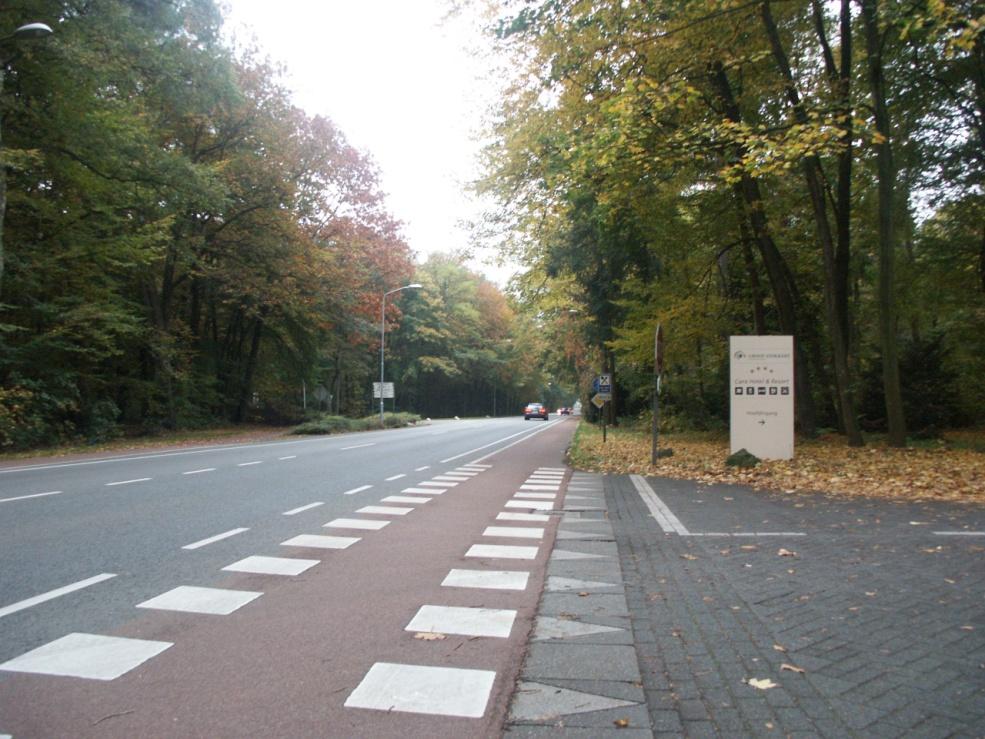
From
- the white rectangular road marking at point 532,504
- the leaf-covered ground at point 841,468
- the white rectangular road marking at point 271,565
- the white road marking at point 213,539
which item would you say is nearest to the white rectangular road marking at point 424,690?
the white rectangular road marking at point 271,565

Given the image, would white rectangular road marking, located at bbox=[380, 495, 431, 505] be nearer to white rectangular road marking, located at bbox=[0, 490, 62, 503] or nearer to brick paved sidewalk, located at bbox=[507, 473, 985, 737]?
brick paved sidewalk, located at bbox=[507, 473, 985, 737]

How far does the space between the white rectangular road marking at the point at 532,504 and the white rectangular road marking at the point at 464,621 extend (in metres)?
4.77

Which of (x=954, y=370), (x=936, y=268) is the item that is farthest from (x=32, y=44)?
(x=954, y=370)

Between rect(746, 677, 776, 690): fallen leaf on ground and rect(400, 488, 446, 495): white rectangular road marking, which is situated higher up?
rect(746, 677, 776, 690): fallen leaf on ground

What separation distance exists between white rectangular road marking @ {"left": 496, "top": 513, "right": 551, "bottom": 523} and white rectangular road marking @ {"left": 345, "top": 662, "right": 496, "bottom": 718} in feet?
16.1

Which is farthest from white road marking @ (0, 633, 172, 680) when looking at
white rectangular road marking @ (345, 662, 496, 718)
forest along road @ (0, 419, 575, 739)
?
white rectangular road marking @ (345, 662, 496, 718)

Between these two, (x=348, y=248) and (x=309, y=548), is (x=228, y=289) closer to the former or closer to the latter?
(x=348, y=248)

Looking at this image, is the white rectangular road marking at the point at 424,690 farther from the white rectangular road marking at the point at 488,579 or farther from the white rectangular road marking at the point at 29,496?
the white rectangular road marking at the point at 29,496

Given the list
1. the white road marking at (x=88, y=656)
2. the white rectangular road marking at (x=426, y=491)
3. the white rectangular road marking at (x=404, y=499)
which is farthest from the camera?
the white rectangular road marking at (x=426, y=491)

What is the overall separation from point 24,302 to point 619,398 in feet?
89.4

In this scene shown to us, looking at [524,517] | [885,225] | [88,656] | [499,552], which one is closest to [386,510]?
[524,517]

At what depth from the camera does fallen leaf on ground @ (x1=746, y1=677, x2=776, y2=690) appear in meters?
3.45

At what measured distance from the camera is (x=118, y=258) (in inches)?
927

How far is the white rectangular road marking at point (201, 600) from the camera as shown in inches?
187
